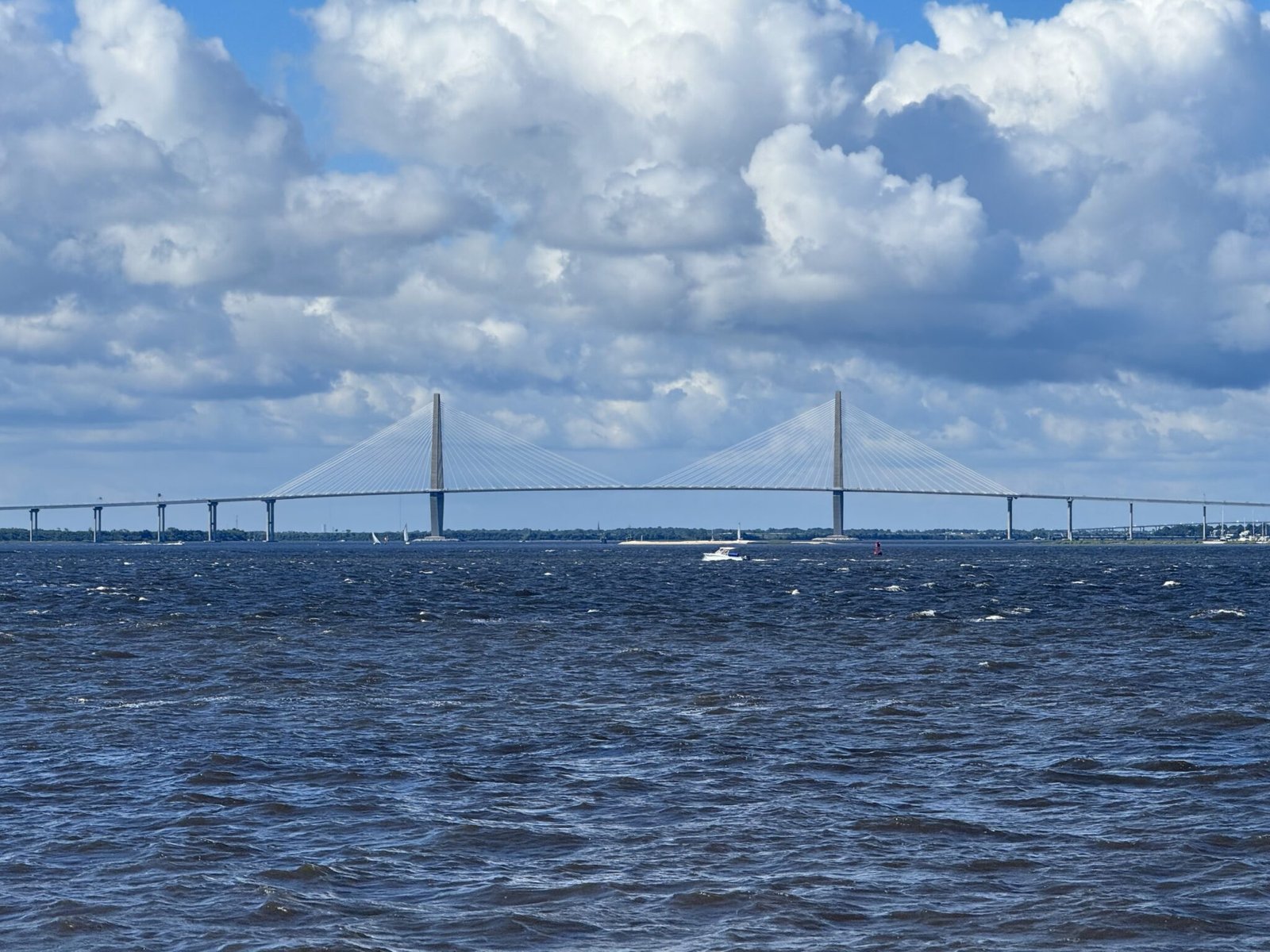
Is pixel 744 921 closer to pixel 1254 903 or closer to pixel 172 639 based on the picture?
pixel 1254 903

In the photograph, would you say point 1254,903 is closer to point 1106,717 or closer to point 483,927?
point 483,927

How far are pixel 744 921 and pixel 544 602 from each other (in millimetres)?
57941

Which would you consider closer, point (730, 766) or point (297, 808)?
point (297, 808)

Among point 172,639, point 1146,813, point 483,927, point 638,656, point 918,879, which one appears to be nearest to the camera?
point 483,927

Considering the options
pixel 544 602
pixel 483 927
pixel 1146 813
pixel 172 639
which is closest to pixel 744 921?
pixel 483 927

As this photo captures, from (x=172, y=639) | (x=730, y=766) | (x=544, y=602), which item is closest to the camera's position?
(x=730, y=766)

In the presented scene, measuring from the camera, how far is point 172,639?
162 feet

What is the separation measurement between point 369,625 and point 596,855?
38882 millimetres

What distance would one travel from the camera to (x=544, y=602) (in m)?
73.1

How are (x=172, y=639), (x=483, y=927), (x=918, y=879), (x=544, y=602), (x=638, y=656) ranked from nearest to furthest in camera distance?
1. (x=483, y=927)
2. (x=918, y=879)
3. (x=638, y=656)
4. (x=172, y=639)
5. (x=544, y=602)

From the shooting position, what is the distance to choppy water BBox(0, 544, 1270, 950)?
15.5m

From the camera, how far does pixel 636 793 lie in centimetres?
2183

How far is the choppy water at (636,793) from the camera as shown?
15547 millimetres

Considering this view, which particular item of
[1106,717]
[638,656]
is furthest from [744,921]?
[638,656]
